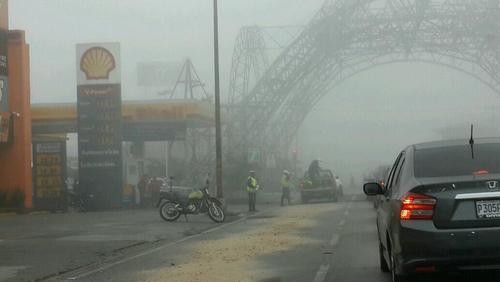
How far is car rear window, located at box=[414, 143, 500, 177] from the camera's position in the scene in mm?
7461

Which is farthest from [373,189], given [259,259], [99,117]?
[99,117]

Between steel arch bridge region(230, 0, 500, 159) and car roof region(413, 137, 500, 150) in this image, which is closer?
car roof region(413, 137, 500, 150)

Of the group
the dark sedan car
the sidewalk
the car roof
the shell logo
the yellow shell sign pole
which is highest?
the yellow shell sign pole

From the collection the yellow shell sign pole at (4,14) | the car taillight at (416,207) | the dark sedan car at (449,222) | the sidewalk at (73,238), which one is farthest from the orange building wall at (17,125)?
the car taillight at (416,207)

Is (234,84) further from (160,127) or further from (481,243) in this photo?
(481,243)

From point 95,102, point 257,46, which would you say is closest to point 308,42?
point 257,46

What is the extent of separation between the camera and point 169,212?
22.4 meters

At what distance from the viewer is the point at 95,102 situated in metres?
29.3

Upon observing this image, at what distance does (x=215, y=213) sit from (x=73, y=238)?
18.6ft

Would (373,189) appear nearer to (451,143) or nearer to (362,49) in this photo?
(451,143)

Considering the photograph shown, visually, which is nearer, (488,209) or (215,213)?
(488,209)

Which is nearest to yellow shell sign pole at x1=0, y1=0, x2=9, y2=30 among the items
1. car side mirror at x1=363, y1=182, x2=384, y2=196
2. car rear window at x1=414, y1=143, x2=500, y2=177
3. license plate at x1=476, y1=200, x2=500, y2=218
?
car side mirror at x1=363, y1=182, x2=384, y2=196

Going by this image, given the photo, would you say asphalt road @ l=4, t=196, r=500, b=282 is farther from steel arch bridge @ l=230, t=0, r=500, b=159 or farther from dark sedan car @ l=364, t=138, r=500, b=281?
steel arch bridge @ l=230, t=0, r=500, b=159

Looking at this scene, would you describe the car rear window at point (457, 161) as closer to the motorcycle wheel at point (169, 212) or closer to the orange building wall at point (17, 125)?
the motorcycle wheel at point (169, 212)
